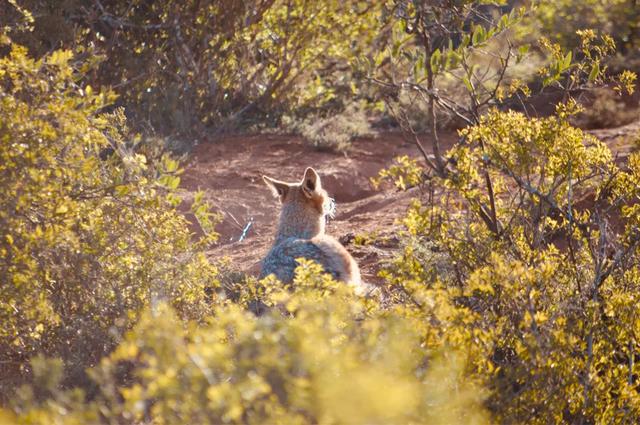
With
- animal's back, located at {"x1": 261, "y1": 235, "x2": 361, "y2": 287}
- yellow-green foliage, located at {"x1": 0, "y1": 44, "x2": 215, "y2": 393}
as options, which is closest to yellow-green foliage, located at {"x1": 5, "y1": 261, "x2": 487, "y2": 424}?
yellow-green foliage, located at {"x1": 0, "y1": 44, "x2": 215, "y2": 393}

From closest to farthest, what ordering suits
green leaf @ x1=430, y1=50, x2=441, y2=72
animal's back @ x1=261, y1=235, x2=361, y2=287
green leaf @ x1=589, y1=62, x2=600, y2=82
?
1. green leaf @ x1=589, y1=62, x2=600, y2=82
2. green leaf @ x1=430, y1=50, x2=441, y2=72
3. animal's back @ x1=261, y1=235, x2=361, y2=287

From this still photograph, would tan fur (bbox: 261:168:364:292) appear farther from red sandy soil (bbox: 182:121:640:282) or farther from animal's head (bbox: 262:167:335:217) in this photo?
red sandy soil (bbox: 182:121:640:282)

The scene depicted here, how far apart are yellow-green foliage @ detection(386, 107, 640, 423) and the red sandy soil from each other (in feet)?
9.51

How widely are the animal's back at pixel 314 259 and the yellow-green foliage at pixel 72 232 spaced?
0.84 metres

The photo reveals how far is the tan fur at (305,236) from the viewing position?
748cm

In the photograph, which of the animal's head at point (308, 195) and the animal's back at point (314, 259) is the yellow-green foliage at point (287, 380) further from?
the animal's head at point (308, 195)

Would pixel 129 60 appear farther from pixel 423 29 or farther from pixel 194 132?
pixel 423 29

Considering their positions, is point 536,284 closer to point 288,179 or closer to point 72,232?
point 72,232

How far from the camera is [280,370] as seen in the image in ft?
9.87

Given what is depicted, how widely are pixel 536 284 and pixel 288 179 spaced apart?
7.96m

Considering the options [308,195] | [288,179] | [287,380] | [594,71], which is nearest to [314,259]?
[308,195]

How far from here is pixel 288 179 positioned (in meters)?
12.7

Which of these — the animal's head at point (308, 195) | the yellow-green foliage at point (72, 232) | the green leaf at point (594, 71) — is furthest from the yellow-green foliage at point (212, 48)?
the green leaf at point (594, 71)

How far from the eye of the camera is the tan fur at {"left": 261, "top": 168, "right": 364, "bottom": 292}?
7.48 m
